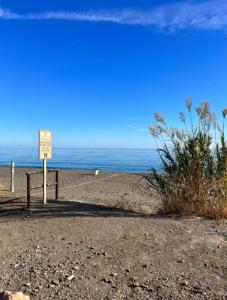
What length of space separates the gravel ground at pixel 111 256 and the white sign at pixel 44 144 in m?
2.09

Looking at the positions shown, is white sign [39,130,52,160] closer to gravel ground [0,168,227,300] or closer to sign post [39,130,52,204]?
sign post [39,130,52,204]

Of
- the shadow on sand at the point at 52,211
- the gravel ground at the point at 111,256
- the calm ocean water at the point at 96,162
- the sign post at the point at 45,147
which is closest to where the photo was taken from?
the gravel ground at the point at 111,256

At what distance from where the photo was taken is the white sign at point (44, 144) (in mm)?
10109

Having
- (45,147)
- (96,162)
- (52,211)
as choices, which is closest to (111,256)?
(52,211)

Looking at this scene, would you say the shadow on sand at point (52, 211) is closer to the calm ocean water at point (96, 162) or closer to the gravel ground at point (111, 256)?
the gravel ground at point (111, 256)

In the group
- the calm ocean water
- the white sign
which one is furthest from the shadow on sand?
the calm ocean water

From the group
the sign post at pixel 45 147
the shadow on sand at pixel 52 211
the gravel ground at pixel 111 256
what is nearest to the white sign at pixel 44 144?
the sign post at pixel 45 147

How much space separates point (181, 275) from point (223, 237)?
2.08 m

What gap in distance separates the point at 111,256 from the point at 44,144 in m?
5.17

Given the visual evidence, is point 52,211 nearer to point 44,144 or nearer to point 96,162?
point 44,144

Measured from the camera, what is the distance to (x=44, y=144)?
33.5 feet

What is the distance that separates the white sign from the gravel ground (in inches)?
82.4

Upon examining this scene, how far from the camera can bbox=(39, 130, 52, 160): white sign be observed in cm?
1011

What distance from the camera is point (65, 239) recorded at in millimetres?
6398
